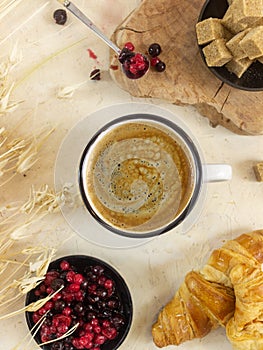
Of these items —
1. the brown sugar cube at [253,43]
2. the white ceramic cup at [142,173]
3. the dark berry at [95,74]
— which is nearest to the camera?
the brown sugar cube at [253,43]

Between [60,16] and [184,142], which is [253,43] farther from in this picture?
[60,16]

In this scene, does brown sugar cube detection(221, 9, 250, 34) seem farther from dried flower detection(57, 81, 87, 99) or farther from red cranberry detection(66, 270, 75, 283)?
red cranberry detection(66, 270, 75, 283)

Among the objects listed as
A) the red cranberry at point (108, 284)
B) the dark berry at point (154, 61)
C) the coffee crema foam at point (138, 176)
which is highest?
the dark berry at point (154, 61)

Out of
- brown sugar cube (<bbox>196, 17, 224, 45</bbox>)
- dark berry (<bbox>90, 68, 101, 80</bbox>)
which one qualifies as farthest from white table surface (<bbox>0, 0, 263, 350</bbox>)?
brown sugar cube (<bbox>196, 17, 224, 45</bbox>)

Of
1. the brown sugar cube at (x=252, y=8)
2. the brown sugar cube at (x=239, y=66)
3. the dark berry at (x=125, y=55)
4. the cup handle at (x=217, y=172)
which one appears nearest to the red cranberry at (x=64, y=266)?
the cup handle at (x=217, y=172)

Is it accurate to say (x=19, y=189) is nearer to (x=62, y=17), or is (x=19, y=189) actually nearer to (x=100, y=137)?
(x=100, y=137)

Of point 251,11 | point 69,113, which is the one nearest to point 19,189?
point 69,113

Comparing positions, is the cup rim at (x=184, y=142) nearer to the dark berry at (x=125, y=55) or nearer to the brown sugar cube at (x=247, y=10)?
the dark berry at (x=125, y=55)
